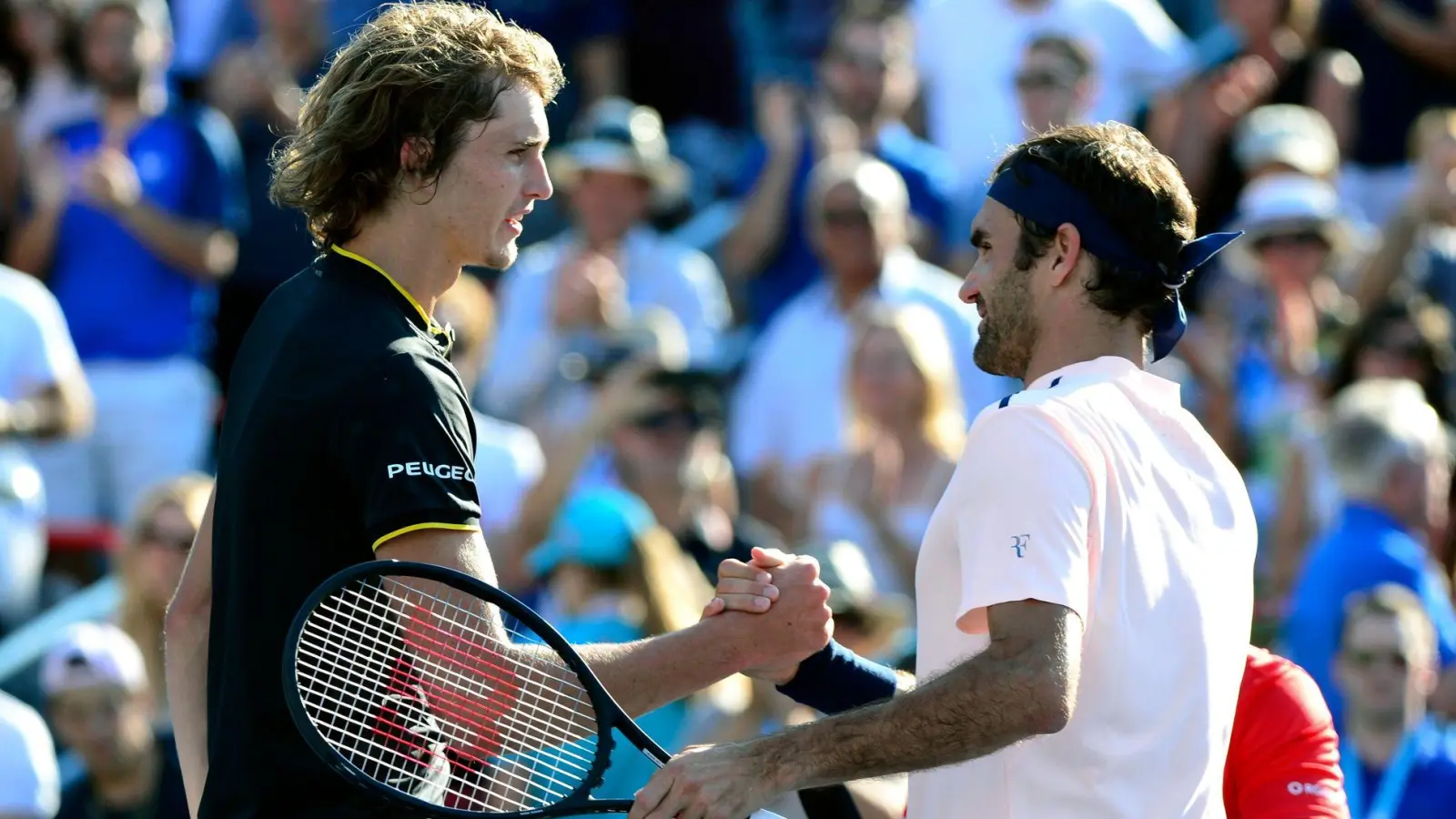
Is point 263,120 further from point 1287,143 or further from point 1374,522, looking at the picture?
point 1374,522

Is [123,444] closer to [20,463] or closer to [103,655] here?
[20,463]

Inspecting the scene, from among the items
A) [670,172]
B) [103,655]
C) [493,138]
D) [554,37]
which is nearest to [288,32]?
[554,37]

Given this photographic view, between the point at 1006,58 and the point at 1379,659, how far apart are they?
418cm

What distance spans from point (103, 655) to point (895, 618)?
2.51 meters

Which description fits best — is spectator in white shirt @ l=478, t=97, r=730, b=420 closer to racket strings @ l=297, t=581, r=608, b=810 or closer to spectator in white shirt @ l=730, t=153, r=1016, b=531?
spectator in white shirt @ l=730, t=153, r=1016, b=531

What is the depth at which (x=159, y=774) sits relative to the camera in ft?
21.5

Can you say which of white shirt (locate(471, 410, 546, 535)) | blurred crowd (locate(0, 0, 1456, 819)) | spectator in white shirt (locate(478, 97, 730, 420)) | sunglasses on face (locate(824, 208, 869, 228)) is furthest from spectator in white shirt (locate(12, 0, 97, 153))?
sunglasses on face (locate(824, 208, 869, 228))

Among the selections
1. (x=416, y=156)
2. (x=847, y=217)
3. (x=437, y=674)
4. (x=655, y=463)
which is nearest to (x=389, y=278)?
(x=416, y=156)

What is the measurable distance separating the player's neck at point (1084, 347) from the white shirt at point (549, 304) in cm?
538

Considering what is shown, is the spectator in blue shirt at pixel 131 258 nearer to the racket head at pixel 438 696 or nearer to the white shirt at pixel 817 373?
the white shirt at pixel 817 373

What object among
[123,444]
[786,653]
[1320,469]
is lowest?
[123,444]

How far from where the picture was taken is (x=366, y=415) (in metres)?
3.11

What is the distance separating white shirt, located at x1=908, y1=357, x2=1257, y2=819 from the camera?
301cm

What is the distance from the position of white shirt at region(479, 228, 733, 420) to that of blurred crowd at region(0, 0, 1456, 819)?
2cm
